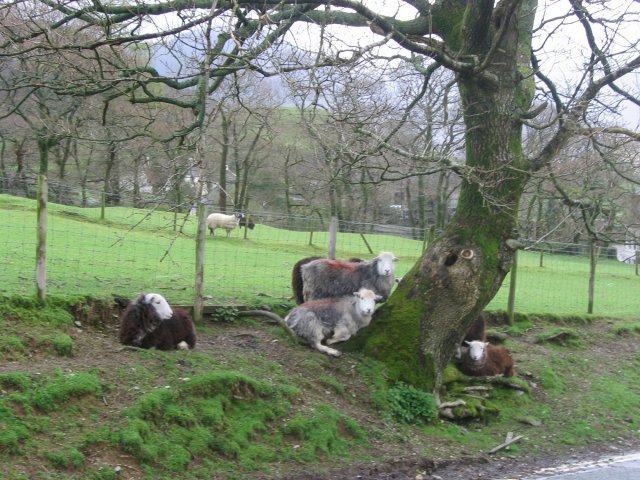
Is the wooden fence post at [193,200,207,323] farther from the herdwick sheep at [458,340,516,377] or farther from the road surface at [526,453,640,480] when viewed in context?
the road surface at [526,453,640,480]

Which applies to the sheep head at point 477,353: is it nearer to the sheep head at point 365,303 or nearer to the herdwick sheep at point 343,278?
the herdwick sheep at point 343,278

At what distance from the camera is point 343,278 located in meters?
12.5

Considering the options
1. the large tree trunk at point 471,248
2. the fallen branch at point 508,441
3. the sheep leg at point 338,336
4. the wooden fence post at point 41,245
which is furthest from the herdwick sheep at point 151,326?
the fallen branch at point 508,441

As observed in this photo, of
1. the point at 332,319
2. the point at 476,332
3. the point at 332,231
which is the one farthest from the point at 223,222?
the point at 332,319

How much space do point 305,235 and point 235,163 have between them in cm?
2237

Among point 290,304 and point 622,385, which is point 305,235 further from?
point 622,385

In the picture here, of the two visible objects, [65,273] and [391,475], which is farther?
[65,273]

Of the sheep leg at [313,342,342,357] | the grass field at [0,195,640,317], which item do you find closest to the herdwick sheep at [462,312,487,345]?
the sheep leg at [313,342,342,357]

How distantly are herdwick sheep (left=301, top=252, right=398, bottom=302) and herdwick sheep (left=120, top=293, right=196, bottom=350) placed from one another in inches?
131

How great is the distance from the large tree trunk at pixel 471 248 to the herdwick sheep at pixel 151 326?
3.10 metres

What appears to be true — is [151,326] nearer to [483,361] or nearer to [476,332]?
[483,361]

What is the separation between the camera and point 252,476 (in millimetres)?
7590

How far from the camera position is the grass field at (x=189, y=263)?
41.3 feet

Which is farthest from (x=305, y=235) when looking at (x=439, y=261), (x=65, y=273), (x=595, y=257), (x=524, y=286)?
(x=439, y=261)
